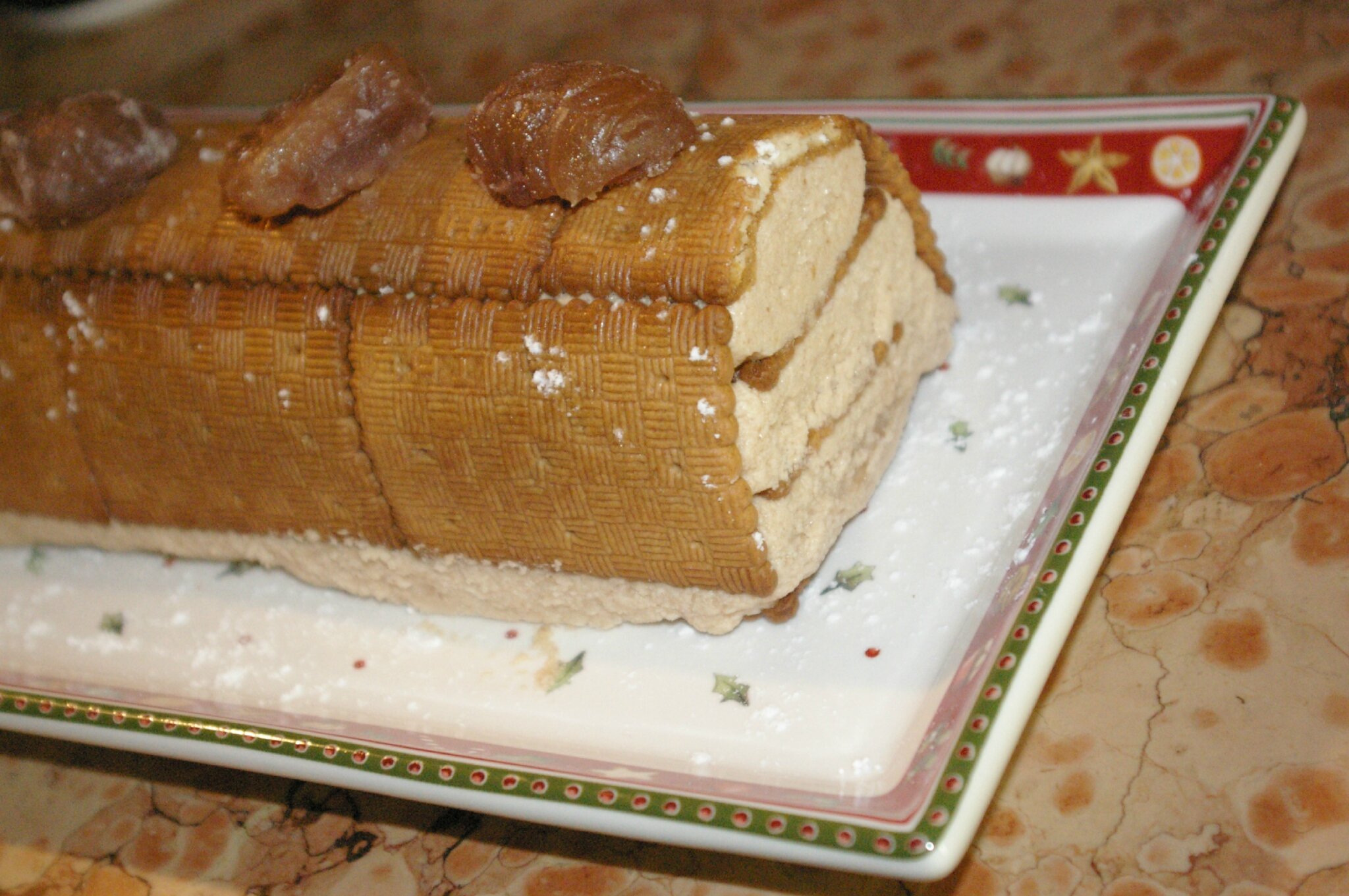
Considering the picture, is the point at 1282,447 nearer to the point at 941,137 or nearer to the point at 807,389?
the point at 807,389

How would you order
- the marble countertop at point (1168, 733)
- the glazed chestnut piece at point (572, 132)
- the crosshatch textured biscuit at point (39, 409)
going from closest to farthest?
1. the marble countertop at point (1168, 733)
2. the glazed chestnut piece at point (572, 132)
3. the crosshatch textured biscuit at point (39, 409)

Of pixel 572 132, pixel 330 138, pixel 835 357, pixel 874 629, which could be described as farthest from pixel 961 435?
pixel 330 138

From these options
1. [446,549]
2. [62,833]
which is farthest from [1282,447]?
[62,833]

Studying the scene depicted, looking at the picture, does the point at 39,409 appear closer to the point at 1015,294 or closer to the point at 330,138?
the point at 330,138

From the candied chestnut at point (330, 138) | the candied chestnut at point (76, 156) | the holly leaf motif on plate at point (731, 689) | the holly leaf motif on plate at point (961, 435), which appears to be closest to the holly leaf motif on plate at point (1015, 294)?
the holly leaf motif on plate at point (961, 435)

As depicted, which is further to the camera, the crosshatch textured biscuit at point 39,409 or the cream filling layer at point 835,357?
the crosshatch textured biscuit at point 39,409

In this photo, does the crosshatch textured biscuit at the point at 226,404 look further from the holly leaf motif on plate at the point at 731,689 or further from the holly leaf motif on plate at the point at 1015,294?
the holly leaf motif on plate at the point at 1015,294
